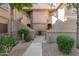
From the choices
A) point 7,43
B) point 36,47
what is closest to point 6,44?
point 7,43

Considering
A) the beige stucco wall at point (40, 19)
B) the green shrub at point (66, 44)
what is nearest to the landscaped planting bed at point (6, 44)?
the beige stucco wall at point (40, 19)

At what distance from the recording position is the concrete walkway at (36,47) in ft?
16.8

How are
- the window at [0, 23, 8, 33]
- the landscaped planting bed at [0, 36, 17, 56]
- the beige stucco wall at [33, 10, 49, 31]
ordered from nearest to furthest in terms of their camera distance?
the landscaped planting bed at [0, 36, 17, 56], the beige stucco wall at [33, 10, 49, 31], the window at [0, 23, 8, 33]

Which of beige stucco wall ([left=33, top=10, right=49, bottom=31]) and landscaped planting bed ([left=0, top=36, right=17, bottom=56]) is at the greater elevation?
beige stucco wall ([left=33, top=10, right=49, bottom=31])

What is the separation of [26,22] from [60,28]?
1.89 metres

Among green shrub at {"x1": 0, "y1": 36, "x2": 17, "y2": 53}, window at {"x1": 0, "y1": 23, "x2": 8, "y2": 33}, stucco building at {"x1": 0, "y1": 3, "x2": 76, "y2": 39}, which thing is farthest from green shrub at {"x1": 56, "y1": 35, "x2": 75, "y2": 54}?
window at {"x1": 0, "y1": 23, "x2": 8, "y2": 33}

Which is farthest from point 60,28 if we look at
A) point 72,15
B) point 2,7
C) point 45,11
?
point 2,7

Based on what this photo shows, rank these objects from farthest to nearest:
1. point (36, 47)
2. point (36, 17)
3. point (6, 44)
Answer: point (36, 47)
point (36, 17)
point (6, 44)

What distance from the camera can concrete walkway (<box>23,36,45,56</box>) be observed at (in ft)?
16.8

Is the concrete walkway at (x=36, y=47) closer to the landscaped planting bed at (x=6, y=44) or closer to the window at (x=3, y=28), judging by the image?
the landscaped planting bed at (x=6, y=44)

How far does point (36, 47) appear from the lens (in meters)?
5.41

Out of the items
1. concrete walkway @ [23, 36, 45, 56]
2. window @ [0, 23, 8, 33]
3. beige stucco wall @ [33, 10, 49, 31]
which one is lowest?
concrete walkway @ [23, 36, 45, 56]

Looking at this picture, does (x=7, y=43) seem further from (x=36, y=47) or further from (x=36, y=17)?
(x=36, y=17)

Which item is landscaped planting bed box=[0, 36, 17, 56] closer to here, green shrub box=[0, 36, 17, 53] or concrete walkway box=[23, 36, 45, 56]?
green shrub box=[0, 36, 17, 53]
